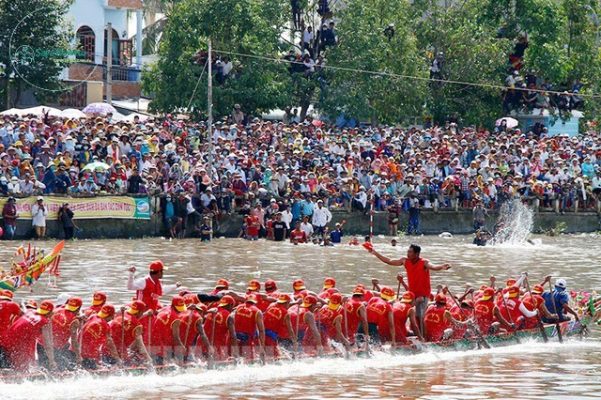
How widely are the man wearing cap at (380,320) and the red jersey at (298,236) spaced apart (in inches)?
621

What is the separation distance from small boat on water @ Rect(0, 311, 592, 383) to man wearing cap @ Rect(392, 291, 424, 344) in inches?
7.1

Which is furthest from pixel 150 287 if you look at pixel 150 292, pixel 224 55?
pixel 224 55

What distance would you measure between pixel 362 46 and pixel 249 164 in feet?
39.3

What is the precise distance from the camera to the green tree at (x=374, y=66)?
158 feet

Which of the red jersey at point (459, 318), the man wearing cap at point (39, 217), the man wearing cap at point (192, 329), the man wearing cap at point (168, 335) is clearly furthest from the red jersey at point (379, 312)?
the man wearing cap at point (39, 217)

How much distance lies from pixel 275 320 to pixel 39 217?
15617 millimetres

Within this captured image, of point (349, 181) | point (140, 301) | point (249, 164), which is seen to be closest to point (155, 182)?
point (249, 164)

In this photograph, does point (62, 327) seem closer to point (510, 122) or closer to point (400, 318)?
point (400, 318)

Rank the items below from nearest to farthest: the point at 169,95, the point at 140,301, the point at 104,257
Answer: the point at 140,301 < the point at 104,257 < the point at 169,95

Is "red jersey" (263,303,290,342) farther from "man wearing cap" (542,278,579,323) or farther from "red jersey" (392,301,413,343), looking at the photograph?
"man wearing cap" (542,278,579,323)

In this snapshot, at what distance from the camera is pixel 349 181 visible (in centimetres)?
3900

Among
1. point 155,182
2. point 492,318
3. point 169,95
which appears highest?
point 169,95

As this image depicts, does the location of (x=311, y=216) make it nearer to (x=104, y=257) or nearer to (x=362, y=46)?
(x=104, y=257)

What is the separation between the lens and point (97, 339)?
17703mm
